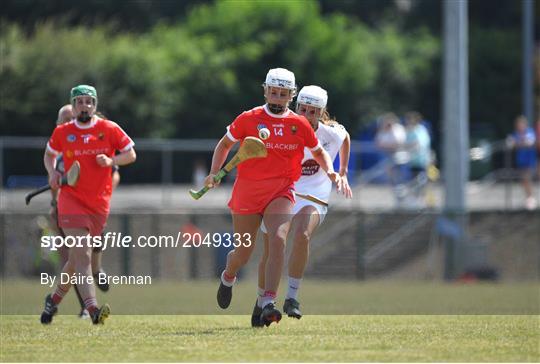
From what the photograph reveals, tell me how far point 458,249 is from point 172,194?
21.4 ft

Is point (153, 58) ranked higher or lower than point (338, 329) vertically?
higher

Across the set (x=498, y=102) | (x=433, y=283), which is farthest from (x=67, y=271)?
(x=498, y=102)

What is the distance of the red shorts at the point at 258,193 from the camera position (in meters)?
12.3

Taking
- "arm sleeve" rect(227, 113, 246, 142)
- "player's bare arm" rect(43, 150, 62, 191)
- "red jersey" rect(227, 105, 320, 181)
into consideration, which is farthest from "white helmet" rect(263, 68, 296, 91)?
"player's bare arm" rect(43, 150, 62, 191)

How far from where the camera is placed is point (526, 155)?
28.1m

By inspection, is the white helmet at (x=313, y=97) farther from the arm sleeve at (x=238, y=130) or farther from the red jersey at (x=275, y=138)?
the arm sleeve at (x=238, y=130)

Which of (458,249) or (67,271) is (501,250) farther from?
(67,271)

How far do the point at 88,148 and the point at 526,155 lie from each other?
54.3 ft

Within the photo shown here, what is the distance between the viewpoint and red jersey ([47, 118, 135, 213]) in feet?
43.0

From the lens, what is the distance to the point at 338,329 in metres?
12.3

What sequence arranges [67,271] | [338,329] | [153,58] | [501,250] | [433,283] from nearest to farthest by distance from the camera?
[338,329]
[67,271]
[433,283]
[501,250]
[153,58]

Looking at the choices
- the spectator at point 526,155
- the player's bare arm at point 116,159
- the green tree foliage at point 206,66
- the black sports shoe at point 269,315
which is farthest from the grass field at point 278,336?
the green tree foliage at point 206,66

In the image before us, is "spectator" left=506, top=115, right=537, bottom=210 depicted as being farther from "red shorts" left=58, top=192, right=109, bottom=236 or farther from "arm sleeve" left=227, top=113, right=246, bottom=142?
"arm sleeve" left=227, top=113, right=246, bottom=142

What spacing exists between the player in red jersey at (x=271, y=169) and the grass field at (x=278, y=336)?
31.6 inches
